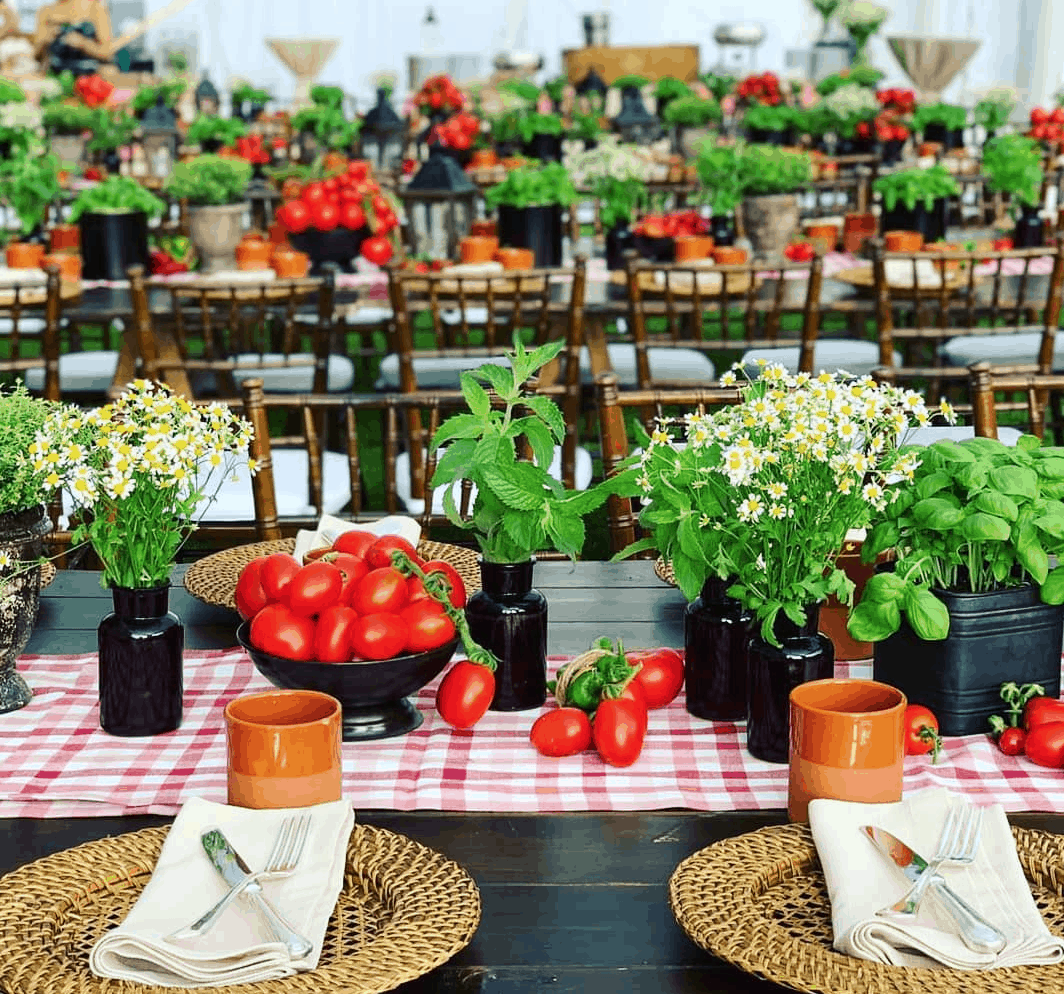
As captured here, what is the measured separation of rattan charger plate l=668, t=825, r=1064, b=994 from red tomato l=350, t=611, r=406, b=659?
35cm

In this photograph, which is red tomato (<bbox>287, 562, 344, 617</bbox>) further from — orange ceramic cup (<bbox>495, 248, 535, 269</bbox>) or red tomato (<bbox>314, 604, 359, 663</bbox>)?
orange ceramic cup (<bbox>495, 248, 535, 269</bbox>)

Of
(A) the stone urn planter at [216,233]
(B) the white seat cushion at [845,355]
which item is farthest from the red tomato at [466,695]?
(A) the stone urn planter at [216,233]

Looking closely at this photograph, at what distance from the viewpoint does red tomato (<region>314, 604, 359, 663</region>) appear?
143 cm

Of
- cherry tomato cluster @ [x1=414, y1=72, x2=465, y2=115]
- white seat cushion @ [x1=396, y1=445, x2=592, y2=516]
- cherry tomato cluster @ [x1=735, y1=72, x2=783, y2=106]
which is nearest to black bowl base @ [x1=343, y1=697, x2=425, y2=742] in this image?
white seat cushion @ [x1=396, y1=445, x2=592, y2=516]

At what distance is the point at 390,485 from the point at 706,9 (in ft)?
45.9

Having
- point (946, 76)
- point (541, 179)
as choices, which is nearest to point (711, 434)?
point (541, 179)

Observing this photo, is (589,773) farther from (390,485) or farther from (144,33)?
(144,33)

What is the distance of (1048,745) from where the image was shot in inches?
56.0

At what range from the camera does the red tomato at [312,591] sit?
1.45 m

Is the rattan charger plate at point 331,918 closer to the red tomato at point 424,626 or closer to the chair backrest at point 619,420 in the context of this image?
the red tomato at point 424,626

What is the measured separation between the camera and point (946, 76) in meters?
12.6

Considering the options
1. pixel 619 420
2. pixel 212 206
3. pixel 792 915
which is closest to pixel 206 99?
pixel 212 206

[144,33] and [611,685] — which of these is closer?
[611,685]

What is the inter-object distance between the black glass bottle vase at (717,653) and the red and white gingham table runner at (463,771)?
18 millimetres
